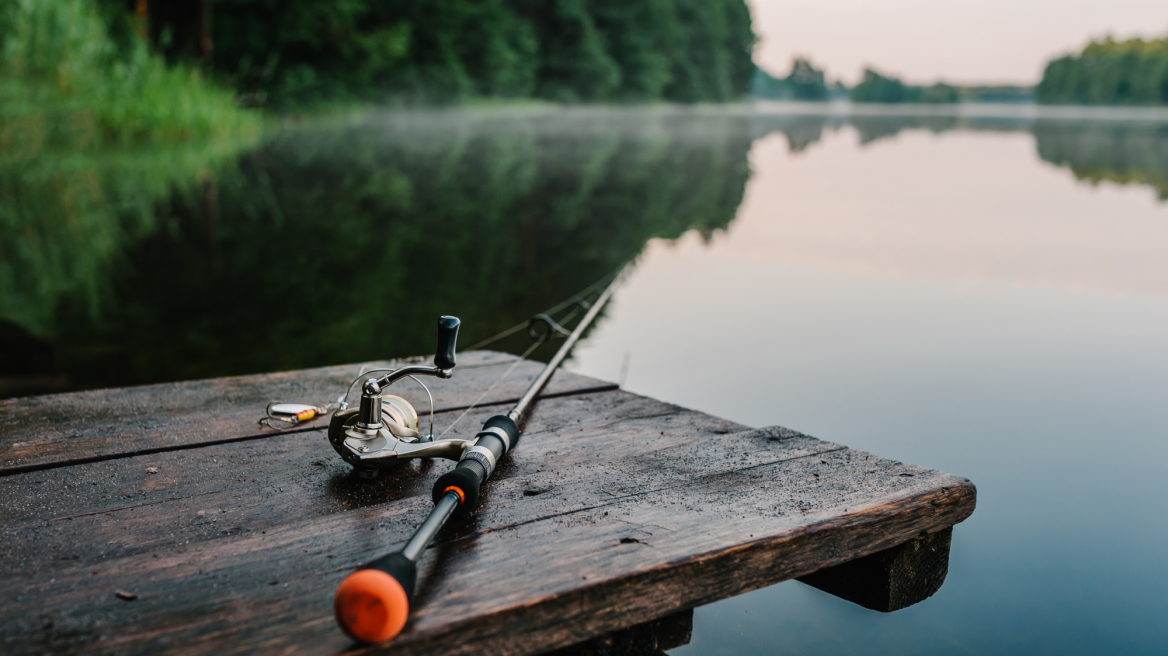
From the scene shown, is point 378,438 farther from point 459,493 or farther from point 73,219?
point 73,219

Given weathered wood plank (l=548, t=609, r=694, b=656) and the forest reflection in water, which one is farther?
the forest reflection in water

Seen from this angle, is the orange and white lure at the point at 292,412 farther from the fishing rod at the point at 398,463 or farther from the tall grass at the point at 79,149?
the tall grass at the point at 79,149

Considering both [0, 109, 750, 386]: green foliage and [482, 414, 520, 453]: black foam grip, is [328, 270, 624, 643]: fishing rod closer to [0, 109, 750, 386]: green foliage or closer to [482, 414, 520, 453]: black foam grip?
[482, 414, 520, 453]: black foam grip

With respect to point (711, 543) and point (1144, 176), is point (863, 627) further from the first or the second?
point (1144, 176)

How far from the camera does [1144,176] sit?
12.0 meters

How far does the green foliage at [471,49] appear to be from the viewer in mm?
21641

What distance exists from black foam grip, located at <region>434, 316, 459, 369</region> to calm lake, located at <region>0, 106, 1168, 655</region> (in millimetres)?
783

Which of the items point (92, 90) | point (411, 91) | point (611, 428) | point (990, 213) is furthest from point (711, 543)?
point (411, 91)

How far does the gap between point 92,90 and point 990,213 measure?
871 centimetres

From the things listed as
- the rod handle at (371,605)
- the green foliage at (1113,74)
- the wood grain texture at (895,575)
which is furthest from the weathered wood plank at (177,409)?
the green foliage at (1113,74)

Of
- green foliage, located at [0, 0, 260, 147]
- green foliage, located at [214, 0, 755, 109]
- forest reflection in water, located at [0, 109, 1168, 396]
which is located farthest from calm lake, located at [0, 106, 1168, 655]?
green foliage, located at [214, 0, 755, 109]

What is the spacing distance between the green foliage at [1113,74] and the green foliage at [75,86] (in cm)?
5265

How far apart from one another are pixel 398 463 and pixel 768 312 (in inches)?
135

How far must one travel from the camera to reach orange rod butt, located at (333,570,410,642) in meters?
1.11
